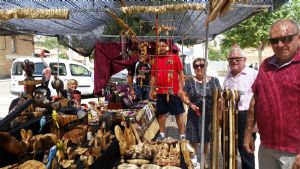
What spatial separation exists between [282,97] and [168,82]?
2.80m

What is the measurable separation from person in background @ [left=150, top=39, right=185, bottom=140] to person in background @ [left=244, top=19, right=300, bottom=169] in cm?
255

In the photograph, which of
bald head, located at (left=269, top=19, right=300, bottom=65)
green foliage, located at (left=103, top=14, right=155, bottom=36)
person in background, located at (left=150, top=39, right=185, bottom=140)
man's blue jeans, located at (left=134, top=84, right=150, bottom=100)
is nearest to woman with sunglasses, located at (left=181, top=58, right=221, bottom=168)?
person in background, located at (left=150, top=39, right=185, bottom=140)

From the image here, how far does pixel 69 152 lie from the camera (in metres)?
3.08

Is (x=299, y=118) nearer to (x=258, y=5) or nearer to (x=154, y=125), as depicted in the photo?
(x=258, y=5)

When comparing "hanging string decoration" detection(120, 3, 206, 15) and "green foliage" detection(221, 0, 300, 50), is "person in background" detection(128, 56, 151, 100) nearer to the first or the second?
"hanging string decoration" detection(120, 3, 206, 15)

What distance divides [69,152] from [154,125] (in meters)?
2.81

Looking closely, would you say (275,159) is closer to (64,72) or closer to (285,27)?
(285,27)

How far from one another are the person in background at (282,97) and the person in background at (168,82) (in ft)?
8.35

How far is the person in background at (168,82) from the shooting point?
5.15 meters

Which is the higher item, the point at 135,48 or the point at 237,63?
the point at 135,48

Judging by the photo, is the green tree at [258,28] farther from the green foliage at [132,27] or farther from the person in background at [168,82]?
the person in background at [168,82]

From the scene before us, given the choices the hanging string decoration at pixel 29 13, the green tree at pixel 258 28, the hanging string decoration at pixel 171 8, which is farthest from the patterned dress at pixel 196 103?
the green tree at pixel 258 28

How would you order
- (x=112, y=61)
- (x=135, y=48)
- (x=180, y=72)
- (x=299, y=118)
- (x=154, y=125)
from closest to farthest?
(x=299, y=118), (x=180, y=72), (x=154, y=125), (x=135, y=48), (x=112, y=61)

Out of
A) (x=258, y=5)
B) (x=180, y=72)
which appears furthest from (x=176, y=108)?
(x=258, y=5)
